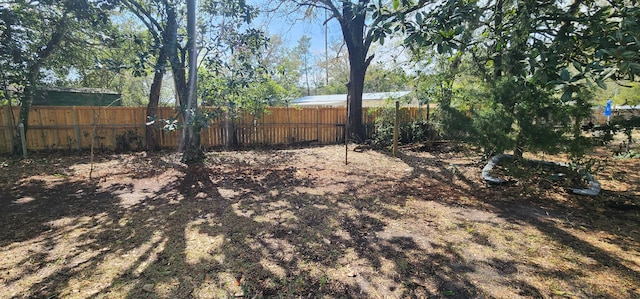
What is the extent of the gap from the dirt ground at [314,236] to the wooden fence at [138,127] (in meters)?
2.71

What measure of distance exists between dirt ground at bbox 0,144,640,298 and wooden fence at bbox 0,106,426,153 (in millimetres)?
2708

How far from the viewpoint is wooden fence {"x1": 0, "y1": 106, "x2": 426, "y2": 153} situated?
724cm

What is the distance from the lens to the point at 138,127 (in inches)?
311

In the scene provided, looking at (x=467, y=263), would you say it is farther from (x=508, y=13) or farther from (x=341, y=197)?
(x=508, y=13)

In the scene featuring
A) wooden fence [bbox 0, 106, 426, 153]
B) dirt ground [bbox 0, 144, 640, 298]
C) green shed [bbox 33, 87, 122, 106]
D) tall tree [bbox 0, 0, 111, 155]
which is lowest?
dirt ground [bbox 0, 144, 640, 298]

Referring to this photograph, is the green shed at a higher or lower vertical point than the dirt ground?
higher

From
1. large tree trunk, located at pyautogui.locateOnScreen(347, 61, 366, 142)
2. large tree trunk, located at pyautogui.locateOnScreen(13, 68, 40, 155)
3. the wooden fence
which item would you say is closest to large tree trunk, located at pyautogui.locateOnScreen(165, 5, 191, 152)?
the wooden fence

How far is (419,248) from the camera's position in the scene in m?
2.53

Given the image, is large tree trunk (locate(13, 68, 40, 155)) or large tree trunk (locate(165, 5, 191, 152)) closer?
large tree trunk (locate(165, 5, 191, 152))

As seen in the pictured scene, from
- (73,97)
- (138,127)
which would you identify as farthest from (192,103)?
(73,97)

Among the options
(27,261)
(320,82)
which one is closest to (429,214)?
(27,261)

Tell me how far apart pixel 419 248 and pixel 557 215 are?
82.2 inches

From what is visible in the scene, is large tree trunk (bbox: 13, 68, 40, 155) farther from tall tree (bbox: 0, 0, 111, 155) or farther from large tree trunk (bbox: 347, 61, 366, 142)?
large tree trunk (bbox: 347, 61, 366, 142)

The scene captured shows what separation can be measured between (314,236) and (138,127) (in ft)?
24.3
